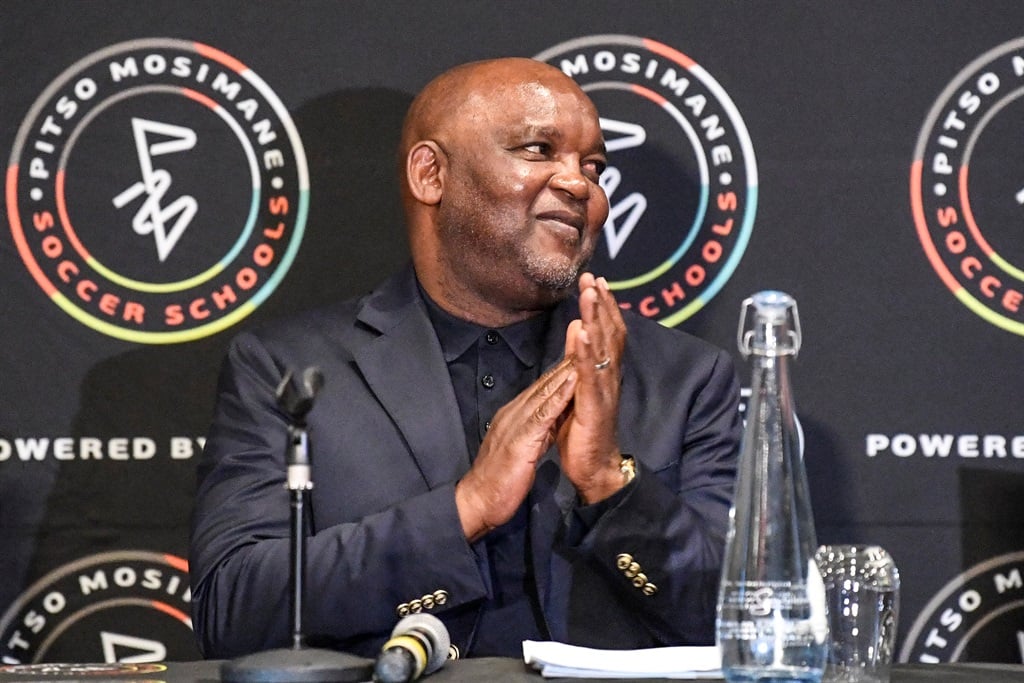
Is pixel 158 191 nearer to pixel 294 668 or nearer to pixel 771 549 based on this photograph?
pixel 294 668

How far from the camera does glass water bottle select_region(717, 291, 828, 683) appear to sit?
1680mm

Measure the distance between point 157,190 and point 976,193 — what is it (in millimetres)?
1731

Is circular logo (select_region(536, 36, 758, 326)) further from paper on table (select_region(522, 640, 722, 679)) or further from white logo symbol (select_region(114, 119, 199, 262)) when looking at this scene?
paper on table (select_region(522, 640, 722, 679))

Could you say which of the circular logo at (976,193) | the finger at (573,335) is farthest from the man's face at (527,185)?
the circular logo at (976,193)

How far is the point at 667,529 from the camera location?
2.40 meters

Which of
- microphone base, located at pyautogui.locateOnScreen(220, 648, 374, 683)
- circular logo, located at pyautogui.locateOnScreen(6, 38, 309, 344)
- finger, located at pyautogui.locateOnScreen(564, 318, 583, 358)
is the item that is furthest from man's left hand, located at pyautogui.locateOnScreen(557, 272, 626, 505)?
circular logo, located at pyautogui.locateOnScreen(6, 38, 309, 344)

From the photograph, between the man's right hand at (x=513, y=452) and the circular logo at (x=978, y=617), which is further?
the circular logo at (x=978, y=617)

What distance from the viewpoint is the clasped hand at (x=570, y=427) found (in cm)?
224

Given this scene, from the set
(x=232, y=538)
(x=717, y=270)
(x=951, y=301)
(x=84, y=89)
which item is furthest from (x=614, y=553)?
(x=84, y=89)

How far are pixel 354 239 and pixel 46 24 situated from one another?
81cm

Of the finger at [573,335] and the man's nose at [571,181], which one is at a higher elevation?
the man's nose at [571,181]

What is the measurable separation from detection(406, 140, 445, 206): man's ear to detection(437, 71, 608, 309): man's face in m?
0.05

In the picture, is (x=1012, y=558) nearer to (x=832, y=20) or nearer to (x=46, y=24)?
(x=832, y=20)

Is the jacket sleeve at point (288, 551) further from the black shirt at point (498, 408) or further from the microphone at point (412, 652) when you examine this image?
the microphone at point (412, 652)
